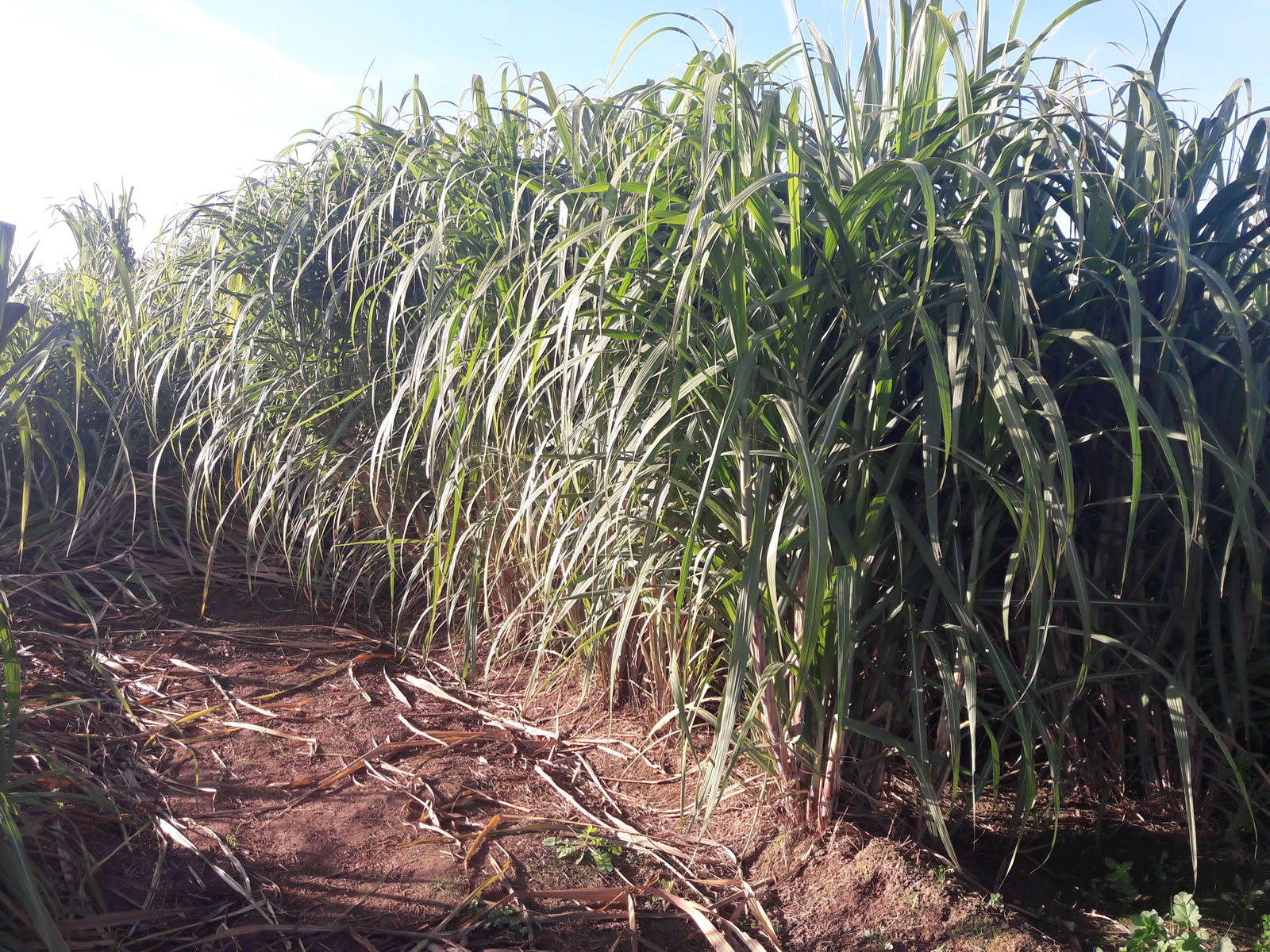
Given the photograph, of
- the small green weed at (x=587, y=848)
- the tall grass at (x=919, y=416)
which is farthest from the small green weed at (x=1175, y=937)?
the small green weed at (x=587, y=848)

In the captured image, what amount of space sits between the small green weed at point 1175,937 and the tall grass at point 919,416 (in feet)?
0.42

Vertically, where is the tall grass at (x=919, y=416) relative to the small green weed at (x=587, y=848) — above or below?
above

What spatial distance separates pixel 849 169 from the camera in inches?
52.3

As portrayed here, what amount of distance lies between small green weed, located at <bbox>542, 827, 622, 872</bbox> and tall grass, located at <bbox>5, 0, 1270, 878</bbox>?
0.25 meters

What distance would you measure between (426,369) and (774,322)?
72 centimetres

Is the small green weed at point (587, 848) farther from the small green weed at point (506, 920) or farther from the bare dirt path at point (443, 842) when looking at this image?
the small green weed at point (506, 920)

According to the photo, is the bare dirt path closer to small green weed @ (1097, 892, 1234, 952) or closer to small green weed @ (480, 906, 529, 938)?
small green weed @ (480, 906, 529, 938)

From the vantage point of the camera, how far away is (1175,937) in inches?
46.8

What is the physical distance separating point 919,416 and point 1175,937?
0.79 m

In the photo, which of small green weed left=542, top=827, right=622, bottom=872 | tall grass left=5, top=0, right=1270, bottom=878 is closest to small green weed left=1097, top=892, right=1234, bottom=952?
tall grass left=5, top=0, right=1270, bottom=878

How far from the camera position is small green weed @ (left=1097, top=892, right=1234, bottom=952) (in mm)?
1089

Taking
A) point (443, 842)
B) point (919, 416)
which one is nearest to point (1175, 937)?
point (919, 416)

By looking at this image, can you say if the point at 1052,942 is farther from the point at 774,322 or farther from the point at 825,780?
the point at 774,322

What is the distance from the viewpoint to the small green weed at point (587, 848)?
1439mm
